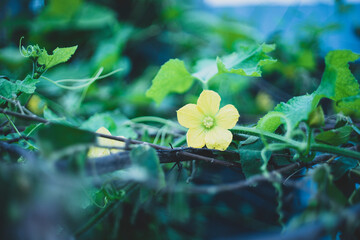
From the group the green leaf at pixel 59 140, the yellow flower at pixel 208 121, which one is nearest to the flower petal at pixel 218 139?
the yellow flower at pixel 208 121

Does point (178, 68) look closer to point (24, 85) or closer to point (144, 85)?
point (24, 85)

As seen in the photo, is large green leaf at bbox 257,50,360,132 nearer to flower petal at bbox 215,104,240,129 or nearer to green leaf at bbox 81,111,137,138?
flower petal at bbox 215,104,240,129

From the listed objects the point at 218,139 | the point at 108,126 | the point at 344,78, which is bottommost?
the point at 108,126

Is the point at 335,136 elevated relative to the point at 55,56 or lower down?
lower down

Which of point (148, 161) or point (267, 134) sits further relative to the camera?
point (267, 134)

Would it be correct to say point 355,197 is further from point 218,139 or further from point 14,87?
point 14,87

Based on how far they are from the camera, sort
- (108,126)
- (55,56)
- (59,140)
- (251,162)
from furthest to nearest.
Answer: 1. (108,126)
2. (55,56)
3. (251,162)
4. (59,140)

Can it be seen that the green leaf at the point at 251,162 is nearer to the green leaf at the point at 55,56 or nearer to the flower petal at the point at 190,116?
the flower petal at the point at 190,116

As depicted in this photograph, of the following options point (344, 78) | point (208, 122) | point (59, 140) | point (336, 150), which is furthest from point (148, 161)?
point (344, 78)

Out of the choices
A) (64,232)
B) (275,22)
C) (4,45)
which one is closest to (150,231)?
(64,232)
